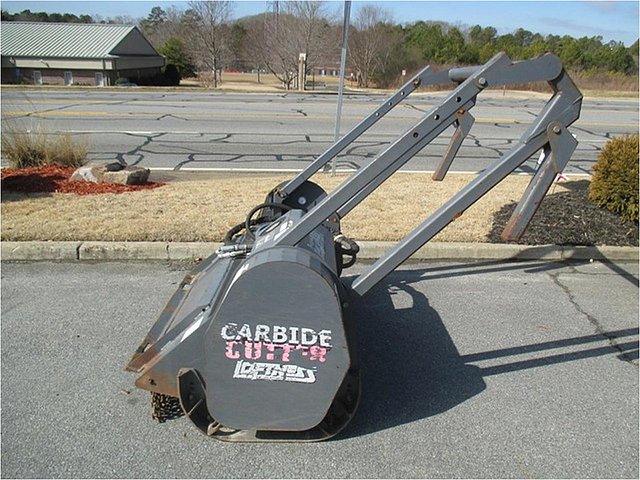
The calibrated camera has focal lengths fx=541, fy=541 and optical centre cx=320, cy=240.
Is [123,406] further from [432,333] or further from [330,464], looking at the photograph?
[432,333]

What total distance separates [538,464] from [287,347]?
1.38 metres

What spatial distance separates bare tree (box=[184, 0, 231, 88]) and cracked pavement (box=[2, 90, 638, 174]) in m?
21.3

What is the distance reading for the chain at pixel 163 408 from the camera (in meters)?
2.88

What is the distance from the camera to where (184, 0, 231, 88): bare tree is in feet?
133

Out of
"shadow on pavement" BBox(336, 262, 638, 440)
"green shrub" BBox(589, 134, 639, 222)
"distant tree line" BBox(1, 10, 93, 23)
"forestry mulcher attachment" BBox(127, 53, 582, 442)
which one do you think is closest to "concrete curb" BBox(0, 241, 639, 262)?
"green shrub" BBox(589, 134, 639, 222)

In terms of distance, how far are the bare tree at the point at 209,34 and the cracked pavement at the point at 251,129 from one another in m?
21.3

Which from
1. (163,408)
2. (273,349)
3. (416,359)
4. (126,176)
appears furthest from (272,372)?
(126,176)

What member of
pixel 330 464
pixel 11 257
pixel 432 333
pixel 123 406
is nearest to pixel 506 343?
pixel 432 333

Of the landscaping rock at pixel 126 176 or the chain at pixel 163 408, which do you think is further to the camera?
the landscaping rock at pixel 126 176

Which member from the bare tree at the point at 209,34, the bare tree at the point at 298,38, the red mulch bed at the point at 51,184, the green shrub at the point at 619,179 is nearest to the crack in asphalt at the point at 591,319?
the green shrub at the point at 619,179

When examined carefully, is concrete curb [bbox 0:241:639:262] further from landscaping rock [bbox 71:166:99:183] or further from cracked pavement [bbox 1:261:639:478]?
landscaping rock [bbox 71:166:99:183]

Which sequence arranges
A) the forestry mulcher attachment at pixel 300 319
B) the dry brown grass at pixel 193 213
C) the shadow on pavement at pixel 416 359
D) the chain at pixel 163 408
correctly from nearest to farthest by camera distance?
the forestry mulcher attachment at pixel 300 319 < the chain at pixel 163 408 < the shadow on pavement at pixel 416 359 < the dry brown grass at pixel 193 213

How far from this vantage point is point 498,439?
2.83 m

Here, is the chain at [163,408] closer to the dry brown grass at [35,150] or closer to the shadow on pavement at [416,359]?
the shadow on pavement at [416,359]
